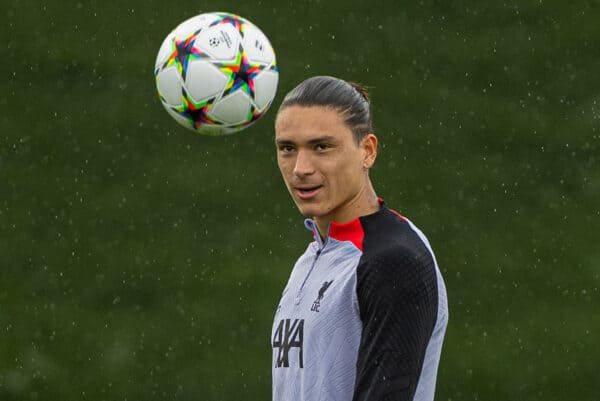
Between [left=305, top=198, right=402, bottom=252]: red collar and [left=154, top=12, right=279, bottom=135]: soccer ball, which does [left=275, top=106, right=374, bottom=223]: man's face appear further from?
[left=154, top=12, right=279, bottom=135]: soccer ball

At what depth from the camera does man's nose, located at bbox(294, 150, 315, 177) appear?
10.6 feet

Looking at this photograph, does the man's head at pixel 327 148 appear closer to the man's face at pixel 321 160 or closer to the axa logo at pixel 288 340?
the man's face at pixel 321 160

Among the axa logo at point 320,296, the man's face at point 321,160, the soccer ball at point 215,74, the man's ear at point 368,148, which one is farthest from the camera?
the soccer ball at point 215,74

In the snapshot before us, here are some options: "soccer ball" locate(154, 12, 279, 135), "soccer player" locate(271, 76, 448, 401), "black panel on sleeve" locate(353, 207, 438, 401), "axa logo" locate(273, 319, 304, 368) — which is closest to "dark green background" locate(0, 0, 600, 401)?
"soccer ball" locate(154, 12, 279, 135)

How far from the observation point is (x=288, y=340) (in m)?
3.21

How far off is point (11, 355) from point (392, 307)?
489 cm

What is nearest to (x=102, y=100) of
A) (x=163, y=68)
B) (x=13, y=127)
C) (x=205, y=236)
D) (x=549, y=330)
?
(x=13, y=127)

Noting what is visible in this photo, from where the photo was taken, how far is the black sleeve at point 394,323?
9.41ft

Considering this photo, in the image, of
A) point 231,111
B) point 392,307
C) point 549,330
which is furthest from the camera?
point 549,330

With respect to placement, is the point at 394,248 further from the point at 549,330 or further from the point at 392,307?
the point at 549,330

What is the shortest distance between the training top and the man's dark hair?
0.90 feet

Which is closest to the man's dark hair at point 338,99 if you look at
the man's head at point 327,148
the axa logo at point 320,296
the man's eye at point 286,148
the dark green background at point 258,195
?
the man's head at point 327,148

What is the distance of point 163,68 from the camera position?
459cm

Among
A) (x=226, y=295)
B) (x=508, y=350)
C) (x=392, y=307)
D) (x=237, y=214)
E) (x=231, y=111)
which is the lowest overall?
(x=508, y=350)
